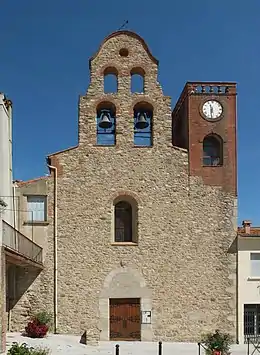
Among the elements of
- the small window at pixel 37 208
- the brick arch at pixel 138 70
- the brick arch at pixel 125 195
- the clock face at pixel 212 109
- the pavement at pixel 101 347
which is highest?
the brick arch at pixel 138 70

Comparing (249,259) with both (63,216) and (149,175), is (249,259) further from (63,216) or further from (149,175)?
(63,216)

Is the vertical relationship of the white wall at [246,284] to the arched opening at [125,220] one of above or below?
below

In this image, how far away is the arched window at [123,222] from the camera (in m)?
28.5

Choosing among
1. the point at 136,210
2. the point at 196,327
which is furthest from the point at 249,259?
the point at 136,210

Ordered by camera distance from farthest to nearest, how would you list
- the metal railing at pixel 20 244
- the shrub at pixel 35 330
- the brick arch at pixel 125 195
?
1. the brick arch at pixel 125 195
2. the shrub at pixel 35 330
3. the metal railing at pixel 20 244

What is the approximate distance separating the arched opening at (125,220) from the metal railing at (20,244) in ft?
13.2

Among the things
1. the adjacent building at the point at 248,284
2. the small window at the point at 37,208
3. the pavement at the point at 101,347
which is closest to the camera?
the pavement at the point at 101,347

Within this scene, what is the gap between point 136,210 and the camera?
28297 millimetres

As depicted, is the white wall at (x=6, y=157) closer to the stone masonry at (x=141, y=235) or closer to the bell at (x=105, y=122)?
the stone masonry at (x=141, y=235)

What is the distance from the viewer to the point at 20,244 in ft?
75.7

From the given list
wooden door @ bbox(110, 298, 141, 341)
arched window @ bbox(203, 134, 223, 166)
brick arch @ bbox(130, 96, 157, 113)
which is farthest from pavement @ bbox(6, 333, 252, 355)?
brick arch @ bbox(130, 96, 157, 113)

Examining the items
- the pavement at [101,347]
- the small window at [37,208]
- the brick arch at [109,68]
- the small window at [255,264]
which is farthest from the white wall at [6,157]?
the small window at [255,264]

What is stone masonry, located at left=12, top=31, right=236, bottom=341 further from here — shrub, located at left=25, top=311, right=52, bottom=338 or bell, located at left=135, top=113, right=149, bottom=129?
shrub, located at left=25, top=311, right=52, bottom=338

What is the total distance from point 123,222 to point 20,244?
22.9 ft
